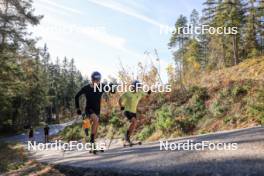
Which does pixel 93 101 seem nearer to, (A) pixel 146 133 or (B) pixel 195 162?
(B) pixel 195 162

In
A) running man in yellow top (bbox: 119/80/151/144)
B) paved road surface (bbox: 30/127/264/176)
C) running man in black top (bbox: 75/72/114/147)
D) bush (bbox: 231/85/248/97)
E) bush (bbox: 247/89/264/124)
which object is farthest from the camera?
bush (bbox: 231/85/248/97)

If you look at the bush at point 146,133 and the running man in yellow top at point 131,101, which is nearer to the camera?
the running man in yellow top at point 131,101

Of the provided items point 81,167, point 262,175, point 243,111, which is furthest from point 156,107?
point 262,175

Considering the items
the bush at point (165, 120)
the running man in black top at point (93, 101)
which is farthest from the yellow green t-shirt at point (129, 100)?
the bush at point (165, 120)

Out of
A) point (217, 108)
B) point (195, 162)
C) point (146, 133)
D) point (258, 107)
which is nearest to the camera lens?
point (195, 162)

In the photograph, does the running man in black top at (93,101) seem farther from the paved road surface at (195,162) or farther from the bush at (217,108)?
the bush at (217,108)

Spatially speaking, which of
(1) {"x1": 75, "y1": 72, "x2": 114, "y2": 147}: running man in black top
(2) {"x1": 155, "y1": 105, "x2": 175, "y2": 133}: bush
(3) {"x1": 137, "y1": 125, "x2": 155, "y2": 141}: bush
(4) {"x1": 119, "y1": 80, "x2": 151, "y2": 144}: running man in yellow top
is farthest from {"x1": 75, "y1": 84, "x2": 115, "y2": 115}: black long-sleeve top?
(3) {"x1": 137, "y1": 125, "x2": 155, "y2": 141}: bush

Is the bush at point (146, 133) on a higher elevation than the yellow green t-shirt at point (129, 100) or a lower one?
lower

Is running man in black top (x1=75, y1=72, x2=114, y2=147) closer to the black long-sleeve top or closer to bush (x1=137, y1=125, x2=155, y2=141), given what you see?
the black long-sleeve top

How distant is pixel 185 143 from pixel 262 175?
158 inches

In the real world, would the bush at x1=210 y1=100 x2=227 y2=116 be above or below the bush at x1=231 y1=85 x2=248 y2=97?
below

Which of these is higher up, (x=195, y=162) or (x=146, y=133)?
(x=195, y=162)

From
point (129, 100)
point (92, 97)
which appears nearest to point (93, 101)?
point (92, 97)

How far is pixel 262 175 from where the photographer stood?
18.0ft
